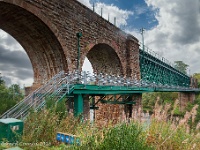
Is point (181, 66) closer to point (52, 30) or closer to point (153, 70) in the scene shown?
point (153, 70)

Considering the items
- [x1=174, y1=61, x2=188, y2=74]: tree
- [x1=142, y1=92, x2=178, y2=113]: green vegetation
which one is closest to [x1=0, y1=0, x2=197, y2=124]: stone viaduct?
[x1=142, y1=92, x2=178, y2=113]: green vegetation

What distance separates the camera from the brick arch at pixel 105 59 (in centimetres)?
1631

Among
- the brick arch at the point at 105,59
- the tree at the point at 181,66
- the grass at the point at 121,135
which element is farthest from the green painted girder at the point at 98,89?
the tree at the point at 181,66

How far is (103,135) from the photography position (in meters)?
3.91

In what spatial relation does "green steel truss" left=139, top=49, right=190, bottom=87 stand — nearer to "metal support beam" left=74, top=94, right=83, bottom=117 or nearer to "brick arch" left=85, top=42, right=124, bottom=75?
"brick arch" left=85, top=42, right=124, bottom=75

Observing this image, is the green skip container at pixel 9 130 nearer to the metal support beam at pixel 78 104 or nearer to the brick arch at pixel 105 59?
the metal support beam at pixel 78 104

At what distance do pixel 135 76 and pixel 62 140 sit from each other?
14.9 metres

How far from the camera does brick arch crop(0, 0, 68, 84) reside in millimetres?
9312

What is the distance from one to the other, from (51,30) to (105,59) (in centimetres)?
807

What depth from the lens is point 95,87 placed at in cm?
1024

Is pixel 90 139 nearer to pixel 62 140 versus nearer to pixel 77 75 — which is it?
pixel 62 140

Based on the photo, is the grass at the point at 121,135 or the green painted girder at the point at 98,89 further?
the green painted girder at the point at 98,89

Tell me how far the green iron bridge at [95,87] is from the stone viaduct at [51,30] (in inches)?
53.4

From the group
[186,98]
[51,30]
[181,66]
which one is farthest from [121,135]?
[181,66]
